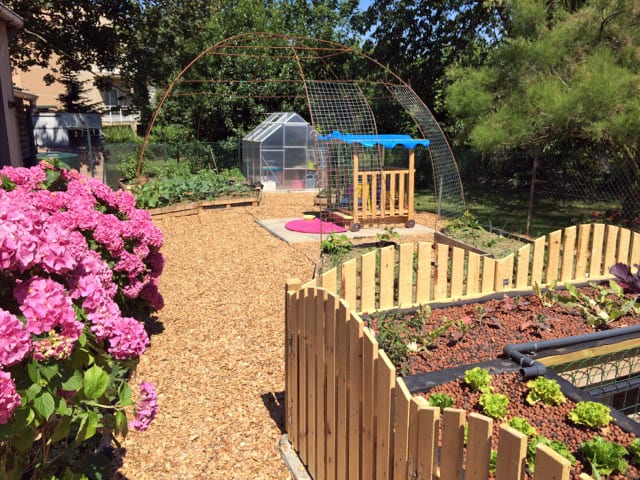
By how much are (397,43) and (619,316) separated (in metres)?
17.0

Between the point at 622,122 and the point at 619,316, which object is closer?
the point at 619,316

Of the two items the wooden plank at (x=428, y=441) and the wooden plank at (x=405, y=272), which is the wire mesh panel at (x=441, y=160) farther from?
the wooden plank at (x=428, y=441)

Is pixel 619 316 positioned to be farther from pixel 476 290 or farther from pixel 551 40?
pixel 551 40

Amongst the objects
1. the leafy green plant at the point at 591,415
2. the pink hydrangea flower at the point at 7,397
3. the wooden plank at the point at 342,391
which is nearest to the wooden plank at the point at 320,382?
the wooden plank at the point at 342,391

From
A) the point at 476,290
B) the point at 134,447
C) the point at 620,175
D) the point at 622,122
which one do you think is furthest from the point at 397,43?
the point at 134,447

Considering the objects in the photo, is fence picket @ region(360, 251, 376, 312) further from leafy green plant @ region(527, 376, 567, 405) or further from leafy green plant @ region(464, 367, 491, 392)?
leafy green plant @ region(527, 376, 567, 405)

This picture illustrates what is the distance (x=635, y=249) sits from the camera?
4.80 meters

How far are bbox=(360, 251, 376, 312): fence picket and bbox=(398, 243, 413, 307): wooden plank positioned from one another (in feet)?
0.88

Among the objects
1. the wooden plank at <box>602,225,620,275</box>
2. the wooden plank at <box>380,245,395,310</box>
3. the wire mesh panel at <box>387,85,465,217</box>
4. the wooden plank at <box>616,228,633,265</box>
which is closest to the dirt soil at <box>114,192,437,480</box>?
the wooden plank at <box>380,245,395,310</box>

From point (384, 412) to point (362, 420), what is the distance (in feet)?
0.93

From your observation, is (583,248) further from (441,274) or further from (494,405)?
(494,405)

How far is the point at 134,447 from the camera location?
3.39 metres

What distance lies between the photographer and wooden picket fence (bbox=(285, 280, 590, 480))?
1633mm

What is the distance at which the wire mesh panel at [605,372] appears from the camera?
2.96m
